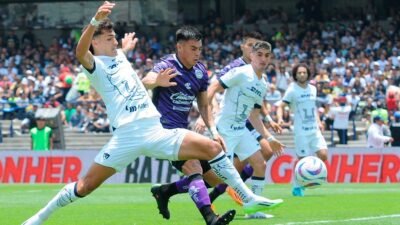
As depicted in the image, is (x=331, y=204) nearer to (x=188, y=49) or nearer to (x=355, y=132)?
(x=188, y=49)

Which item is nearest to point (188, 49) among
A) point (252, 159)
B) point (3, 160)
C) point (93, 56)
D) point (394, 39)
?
point (93, 56)

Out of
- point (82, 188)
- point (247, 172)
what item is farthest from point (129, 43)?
point (247, 172)

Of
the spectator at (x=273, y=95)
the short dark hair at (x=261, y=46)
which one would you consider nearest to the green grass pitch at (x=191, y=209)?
the short dark hair at (x=261, y=46)

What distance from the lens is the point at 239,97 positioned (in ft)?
48.9

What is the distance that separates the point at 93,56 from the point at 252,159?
477 centimetres

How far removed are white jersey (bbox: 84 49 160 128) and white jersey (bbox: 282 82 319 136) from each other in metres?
9.15

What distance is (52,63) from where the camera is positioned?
1660 inches

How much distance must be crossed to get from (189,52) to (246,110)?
3.20 meters

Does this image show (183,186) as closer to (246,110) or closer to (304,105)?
(246,110)

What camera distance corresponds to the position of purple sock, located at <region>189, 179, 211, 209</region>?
35.4 feet

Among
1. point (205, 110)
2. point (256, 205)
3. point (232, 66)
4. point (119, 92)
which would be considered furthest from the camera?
point (232, 66)

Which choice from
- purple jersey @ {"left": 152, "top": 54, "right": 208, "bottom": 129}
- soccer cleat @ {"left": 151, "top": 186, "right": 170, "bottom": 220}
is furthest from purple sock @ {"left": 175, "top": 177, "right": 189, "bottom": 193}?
purple jersey @ {"left": 152, "top": 54, "right": 208, "bottom": 129}

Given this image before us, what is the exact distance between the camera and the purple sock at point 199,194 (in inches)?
424

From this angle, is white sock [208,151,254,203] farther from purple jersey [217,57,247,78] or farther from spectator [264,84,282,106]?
spectator [264,84,282,106]
